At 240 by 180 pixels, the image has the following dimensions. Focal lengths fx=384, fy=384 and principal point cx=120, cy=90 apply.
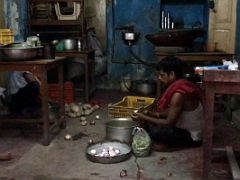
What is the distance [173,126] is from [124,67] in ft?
11.6

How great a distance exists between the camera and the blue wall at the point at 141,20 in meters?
6.90

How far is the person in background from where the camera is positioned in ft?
12.1

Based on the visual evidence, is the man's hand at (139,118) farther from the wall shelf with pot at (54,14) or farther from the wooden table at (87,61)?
the wall shelf with pot at (54,14)

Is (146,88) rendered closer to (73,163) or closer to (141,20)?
(141,20)

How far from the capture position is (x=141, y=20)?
695cm

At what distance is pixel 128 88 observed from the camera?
699cm

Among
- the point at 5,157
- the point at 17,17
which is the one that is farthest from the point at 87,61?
the point at 5,157

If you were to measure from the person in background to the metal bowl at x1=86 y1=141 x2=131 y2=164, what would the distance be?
1.17 ft

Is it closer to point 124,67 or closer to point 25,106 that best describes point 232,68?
point 25,106

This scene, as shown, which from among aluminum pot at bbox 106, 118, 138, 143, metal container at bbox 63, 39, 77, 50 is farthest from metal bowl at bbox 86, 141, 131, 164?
metal container at bbox 63, 39, 77, 50

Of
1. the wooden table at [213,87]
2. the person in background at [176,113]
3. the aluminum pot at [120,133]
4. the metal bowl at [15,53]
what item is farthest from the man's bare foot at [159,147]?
the metal bowl at [15,53]

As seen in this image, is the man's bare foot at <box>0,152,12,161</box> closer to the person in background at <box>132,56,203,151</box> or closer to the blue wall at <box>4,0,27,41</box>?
the person in background at <box>132,56,203,151</box>

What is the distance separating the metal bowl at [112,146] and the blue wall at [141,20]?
3.54 metres

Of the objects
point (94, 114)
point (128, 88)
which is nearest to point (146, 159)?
point (94, 114)
